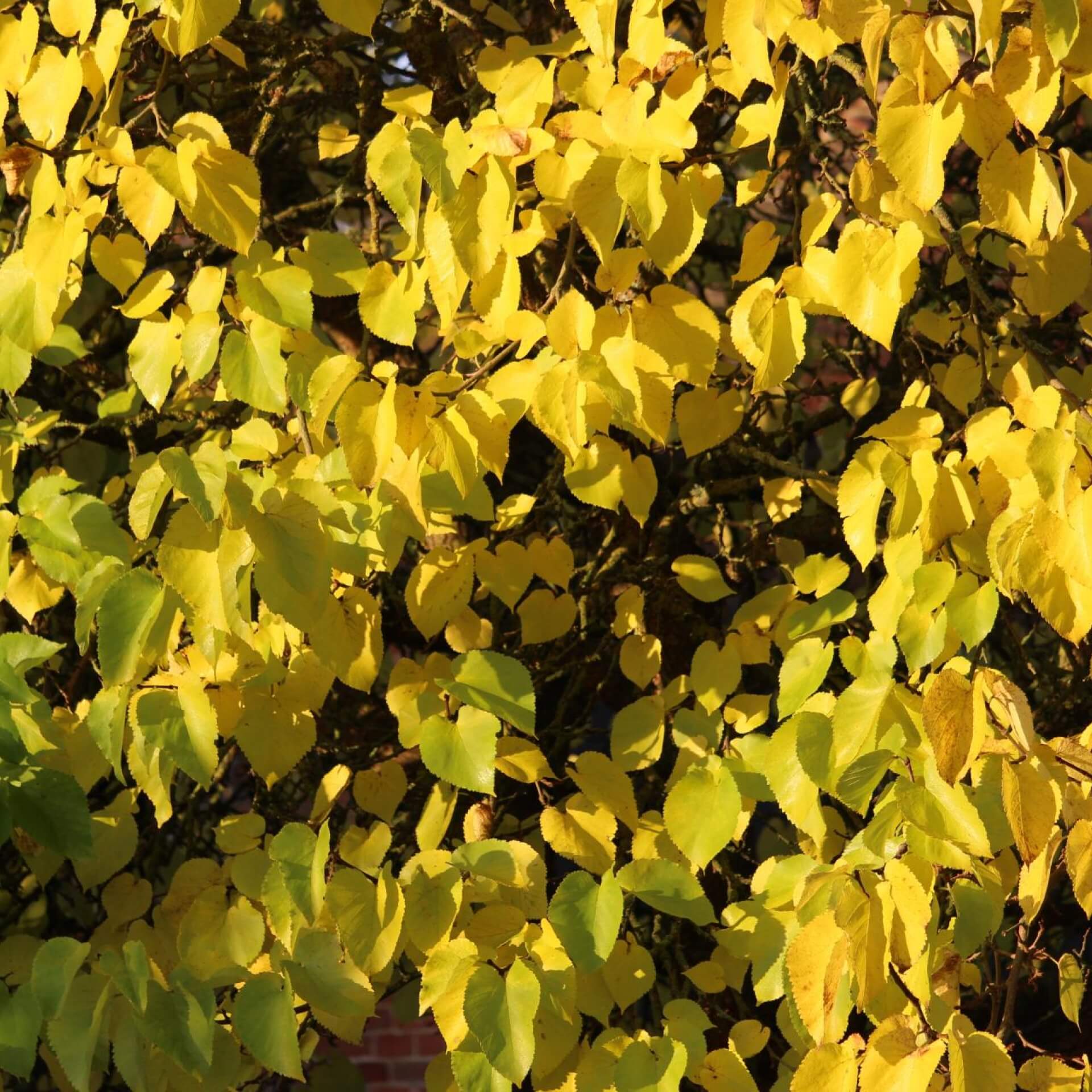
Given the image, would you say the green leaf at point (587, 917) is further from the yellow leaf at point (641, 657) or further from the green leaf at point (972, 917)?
the yellow leaf at point (641, 657)

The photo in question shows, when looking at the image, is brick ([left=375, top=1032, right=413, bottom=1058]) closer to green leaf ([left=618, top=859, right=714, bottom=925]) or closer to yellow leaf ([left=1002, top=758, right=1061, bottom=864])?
green leaf ([left=618, top=859, right=714, bottom=925])

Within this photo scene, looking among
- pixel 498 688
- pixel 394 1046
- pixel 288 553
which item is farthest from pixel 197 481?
pixel 394 1046

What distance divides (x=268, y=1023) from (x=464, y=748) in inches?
12.1

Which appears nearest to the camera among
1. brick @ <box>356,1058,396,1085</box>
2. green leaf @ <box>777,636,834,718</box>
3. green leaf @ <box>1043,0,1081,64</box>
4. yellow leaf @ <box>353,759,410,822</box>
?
green leaf @ <box>1043,0,1081,64</box>

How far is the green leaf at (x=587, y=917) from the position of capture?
1328mm

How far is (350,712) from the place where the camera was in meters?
2.48

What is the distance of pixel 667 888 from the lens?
1411 mm

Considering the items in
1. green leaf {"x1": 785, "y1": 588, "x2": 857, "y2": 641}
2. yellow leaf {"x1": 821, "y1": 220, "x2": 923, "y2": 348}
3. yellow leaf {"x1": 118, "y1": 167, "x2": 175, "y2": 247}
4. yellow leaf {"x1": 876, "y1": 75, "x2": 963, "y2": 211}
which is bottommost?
green leaf {"x1": 785, "y1": 588, "x2": 857, "y2": 641}

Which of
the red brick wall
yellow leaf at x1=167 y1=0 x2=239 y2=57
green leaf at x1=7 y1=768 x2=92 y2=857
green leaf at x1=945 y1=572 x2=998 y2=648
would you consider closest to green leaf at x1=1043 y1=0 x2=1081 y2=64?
green leaf at x1=945 y1=572 x2=998 y2=648

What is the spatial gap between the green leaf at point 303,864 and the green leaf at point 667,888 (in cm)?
28

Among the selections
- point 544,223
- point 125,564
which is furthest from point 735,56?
point 125,564

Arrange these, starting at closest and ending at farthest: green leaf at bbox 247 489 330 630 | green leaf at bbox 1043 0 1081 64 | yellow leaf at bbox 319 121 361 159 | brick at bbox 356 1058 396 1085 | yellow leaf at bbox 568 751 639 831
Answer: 1. green leaf at bbox 1043 0 1081 64
2. green leaf at bbox 247 489 330 630
3. yellow leaf at bbox 568 751 639 831
4. yellow leaf at bbox 319 121 361 159
5. brick at bbox 356 1058 396 1085

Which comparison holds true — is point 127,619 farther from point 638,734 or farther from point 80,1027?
point 638,734

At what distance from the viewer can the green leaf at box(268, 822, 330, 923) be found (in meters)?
1.37
